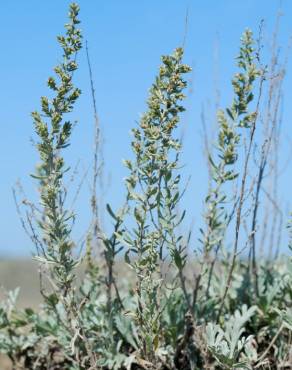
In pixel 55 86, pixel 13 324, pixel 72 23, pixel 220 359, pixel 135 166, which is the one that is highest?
pixel 72 23

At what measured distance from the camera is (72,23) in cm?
370

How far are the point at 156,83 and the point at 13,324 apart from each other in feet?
7.71

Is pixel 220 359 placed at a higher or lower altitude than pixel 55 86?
lower

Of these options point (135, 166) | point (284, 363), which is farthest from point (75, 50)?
point (284, 363)

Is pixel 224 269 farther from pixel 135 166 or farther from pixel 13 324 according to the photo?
pixel 135 166

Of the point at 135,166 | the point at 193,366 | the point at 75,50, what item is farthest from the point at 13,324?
the point at 75,50

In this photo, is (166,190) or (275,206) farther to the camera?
(275,206)

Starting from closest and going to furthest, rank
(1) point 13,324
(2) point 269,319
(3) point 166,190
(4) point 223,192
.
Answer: (3) point 166,190
(4) point 223,192
(2) point 269,319
(1) point 13,324

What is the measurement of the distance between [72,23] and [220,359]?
1.99m

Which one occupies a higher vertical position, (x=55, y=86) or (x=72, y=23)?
(x=72, y=23)

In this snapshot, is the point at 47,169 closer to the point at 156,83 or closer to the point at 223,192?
the point at 156,83

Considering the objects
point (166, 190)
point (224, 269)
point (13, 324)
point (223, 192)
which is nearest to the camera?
point (166, 190)

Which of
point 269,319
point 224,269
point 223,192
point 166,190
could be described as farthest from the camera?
point 224,269

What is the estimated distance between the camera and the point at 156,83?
3656 millimetres
